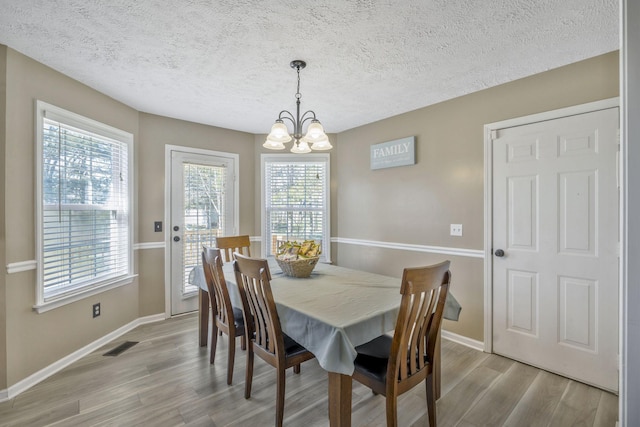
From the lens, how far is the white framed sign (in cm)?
334

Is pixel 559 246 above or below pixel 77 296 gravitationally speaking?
above

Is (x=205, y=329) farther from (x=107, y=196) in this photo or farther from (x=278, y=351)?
(x=107, y=196)

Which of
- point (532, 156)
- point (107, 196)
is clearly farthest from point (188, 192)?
point (532, 156)

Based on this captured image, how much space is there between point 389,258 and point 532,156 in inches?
69.6

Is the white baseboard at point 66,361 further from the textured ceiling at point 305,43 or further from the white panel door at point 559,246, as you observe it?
the white panel door at point 559,246

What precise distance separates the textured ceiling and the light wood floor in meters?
2.40

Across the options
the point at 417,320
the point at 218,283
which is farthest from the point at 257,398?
the point at 417,320

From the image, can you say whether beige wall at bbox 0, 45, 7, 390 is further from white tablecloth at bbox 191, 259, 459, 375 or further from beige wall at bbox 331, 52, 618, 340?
beige wall at bbox 331, 52, 618, 340

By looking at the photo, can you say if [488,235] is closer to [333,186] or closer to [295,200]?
[333,186]

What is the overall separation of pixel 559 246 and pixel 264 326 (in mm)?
2315

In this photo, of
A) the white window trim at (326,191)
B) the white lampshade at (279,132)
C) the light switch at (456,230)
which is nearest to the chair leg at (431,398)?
the light switch at (456,230)

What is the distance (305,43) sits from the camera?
2.04 meters

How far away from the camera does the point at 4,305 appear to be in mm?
2062

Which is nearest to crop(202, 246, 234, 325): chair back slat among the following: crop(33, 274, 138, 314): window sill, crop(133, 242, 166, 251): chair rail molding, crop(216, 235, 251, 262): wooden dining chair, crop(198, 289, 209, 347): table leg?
crop(198, 289, 209, 347): table leg
